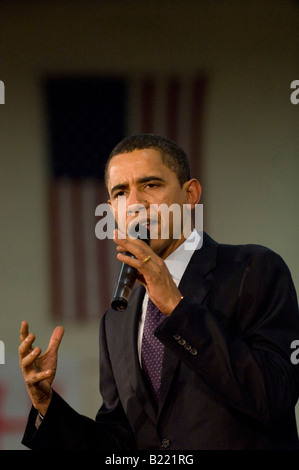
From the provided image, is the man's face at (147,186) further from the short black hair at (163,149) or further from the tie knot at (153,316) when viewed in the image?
the tie knot at (153,316)

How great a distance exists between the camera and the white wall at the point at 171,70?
372cm

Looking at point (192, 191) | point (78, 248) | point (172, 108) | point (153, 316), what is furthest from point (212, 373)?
point (172, 108)

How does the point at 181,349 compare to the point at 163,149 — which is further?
the point at 163,149

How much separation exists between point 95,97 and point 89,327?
150 centimetres

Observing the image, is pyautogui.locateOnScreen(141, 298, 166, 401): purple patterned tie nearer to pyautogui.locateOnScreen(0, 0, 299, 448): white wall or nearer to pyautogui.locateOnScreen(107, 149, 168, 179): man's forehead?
pyautogui.locateOnScreen(107, 149, 168, 179): man's forehead

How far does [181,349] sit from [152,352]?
0.28 metres

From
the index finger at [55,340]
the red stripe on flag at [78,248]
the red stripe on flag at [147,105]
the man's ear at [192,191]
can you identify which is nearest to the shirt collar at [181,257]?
the man's ear at [192,191]

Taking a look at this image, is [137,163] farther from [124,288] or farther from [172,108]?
[172,108]

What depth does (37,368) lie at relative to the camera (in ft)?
5.05

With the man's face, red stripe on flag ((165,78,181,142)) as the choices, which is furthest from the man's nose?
red stripe on flag ((165,78,181,142))

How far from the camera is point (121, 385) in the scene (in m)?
1.63

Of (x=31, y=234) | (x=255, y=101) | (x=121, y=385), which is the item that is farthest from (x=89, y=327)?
(x=121, y=385)

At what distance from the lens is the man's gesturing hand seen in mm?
1472

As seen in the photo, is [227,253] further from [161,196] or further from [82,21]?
[82,21]
